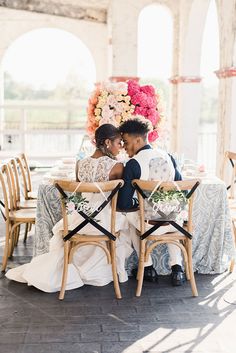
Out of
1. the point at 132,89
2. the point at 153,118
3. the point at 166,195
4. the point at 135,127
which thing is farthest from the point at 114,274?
the point at 132,89

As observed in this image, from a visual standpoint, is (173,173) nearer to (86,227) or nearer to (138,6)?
(86,227)

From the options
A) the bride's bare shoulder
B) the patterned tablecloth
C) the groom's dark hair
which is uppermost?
the groom's dark hair

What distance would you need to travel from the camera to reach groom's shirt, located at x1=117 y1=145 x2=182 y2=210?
3.97 m

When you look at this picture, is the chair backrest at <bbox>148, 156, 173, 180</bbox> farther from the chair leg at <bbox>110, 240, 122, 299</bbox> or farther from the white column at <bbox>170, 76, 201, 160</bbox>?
the white column at <bbox>170, 76, 201, 160</bbox>

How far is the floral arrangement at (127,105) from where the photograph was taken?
15.1 ft

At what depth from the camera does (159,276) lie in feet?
15.0

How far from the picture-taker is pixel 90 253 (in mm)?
4336

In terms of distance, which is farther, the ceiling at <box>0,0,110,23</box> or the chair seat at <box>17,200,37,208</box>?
the ceiling at <box>0,0,110,23</box>

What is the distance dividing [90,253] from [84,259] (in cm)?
7

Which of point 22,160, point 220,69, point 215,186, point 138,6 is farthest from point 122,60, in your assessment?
point 215,186

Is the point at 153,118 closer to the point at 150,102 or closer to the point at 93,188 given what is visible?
the point at 150,102

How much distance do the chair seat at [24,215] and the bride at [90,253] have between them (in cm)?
42

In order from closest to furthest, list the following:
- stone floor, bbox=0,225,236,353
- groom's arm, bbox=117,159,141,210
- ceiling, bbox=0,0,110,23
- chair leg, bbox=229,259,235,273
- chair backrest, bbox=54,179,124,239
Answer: stone floor, bbox=0,225,236,353
chair backrest, bbox=54,179,124,239
groom's arm, bbox=117,159,141,210
chair leg, bbox=229,259,235,273
ceiling, bbox=0,0,110,23

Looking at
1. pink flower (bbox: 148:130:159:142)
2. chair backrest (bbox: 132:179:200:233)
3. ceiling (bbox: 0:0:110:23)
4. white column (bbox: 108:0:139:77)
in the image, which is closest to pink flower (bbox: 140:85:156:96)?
pink flower (bbox: 148:130:159:142)
